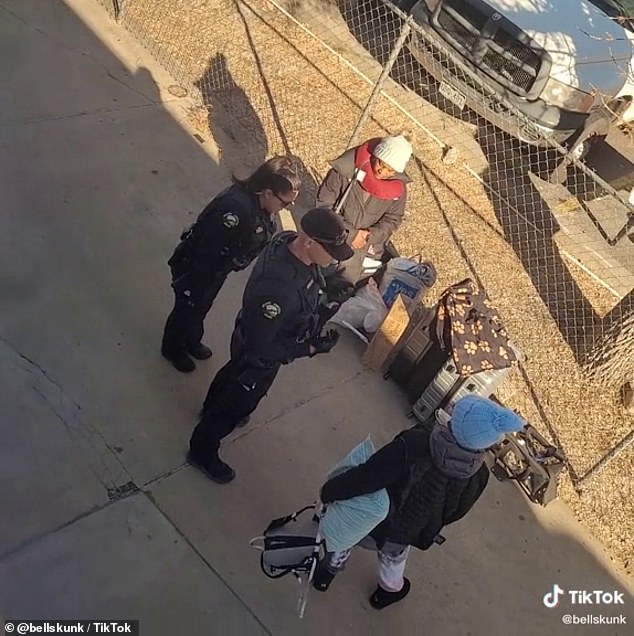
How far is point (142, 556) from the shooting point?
4273mm

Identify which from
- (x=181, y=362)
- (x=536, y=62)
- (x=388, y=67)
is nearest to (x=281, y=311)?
(x=181, y=362)

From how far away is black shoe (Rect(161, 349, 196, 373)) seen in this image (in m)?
5.29

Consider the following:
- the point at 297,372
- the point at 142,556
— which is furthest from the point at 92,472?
the point at 297,372

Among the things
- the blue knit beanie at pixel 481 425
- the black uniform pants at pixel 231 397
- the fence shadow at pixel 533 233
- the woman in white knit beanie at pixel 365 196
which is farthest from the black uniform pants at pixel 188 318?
the fence shadow at pixel 533 233

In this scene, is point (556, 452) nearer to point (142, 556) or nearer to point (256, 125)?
point (142, 556)

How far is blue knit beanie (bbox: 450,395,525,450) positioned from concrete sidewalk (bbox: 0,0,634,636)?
1625 millimetres

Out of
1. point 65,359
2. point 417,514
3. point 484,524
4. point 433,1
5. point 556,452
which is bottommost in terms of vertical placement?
point 65,359

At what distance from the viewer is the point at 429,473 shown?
3.52 m

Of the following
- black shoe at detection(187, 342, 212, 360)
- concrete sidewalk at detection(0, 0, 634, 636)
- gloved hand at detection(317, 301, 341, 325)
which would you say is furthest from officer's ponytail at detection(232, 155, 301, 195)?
concrete sidewalk at detection(0, 0, 634, 636)

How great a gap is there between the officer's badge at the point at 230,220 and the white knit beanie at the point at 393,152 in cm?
143

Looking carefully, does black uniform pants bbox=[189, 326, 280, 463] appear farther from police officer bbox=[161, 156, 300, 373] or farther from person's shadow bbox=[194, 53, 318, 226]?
person's shadow bbox=[194, 53, 318, 226]

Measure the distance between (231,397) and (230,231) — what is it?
903 mm

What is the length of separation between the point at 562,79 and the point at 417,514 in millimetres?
5607

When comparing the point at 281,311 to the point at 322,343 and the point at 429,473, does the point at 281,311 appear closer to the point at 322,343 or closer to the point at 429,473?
the point at 322,343
